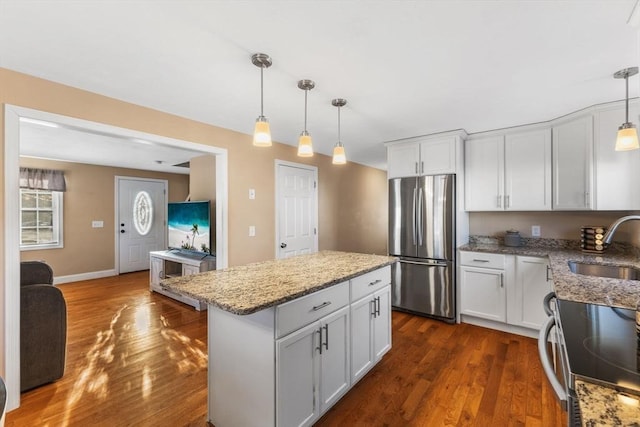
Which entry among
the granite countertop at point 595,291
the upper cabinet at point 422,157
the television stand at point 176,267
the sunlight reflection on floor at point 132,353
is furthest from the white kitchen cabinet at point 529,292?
the television stand at point 176,267

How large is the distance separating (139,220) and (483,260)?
6.68 m

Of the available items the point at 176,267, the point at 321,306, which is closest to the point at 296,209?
the point at 176,267

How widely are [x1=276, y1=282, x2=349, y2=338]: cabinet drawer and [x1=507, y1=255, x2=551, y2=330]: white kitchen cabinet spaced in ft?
7.06

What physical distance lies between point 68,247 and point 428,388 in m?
6.49

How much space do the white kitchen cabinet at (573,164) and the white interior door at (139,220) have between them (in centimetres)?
718

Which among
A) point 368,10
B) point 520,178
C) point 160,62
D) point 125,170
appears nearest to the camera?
point 368,10

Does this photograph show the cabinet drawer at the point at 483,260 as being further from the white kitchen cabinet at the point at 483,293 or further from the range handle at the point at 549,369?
the range handle at the point at 549,369

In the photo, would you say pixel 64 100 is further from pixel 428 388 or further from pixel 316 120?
pixel 428 388

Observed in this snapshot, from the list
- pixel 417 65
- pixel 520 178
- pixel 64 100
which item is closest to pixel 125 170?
pixel 64 100

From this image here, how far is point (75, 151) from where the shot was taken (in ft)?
14.6

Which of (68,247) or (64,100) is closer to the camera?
(64,100)

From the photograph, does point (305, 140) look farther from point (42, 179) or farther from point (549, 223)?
point (42, 179)

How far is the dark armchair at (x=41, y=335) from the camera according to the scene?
207cm

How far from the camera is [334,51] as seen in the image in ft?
5.46
